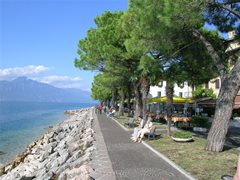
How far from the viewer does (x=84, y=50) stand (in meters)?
31.1

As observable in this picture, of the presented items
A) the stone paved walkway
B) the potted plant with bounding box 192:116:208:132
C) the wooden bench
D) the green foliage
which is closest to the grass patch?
the wooden bench

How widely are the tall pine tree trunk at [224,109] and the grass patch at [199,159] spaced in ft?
1.49

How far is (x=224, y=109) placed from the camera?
11.2 metres

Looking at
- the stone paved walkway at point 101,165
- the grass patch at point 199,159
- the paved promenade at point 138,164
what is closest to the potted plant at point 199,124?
the grass patch at point 199,159

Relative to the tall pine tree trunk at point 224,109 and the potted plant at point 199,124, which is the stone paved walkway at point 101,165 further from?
the potted plant at point 199,124

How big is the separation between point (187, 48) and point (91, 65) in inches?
634

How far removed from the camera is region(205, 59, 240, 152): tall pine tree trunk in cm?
1109

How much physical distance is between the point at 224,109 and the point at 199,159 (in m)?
2.11

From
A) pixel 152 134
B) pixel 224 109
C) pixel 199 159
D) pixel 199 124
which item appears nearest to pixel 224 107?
pixel 224 109

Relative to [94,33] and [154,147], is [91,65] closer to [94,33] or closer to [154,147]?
[94,33]

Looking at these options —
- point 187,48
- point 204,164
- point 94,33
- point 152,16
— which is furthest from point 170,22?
point 94,33

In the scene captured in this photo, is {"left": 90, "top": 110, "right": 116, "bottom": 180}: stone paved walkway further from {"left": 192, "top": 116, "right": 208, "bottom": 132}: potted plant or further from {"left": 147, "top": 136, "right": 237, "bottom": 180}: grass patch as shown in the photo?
{"left": 192, "top": 116, "right": 208, "bottom": 132}: potted plant

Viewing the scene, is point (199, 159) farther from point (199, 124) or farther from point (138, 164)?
point (199, 124)

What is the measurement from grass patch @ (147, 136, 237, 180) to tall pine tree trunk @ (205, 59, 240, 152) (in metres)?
Answer: 0.45
